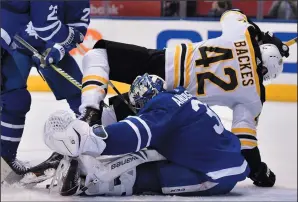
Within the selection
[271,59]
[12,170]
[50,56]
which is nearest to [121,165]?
[12,170]

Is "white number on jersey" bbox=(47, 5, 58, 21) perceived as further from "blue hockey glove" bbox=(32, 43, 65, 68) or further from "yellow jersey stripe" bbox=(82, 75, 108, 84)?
"yellow jersey stripe" bbox=(82, 75, 108, 84)

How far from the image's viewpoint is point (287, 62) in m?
3.26

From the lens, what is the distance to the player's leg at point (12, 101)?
2008 millimetres

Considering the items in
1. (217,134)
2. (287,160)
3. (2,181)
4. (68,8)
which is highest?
(68,8)

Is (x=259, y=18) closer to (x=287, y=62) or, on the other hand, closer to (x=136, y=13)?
(x=287, y=62)

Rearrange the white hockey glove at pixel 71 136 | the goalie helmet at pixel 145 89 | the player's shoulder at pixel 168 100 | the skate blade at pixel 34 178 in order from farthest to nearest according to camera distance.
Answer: the skate blade at pixel 34 178, the goalie helmet at pixel 145 89, the player's shoulder at pixel 168 100, the white hockey glove at pixel 71 136

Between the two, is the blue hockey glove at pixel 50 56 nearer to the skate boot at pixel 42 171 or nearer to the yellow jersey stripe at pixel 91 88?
the yellow jersey stripe at pixel 91 88

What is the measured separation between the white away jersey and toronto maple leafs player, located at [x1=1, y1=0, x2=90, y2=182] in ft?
1.05

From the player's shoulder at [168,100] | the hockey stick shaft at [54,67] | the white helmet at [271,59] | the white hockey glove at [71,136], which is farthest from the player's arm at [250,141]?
the white hockey glove at [71,136]

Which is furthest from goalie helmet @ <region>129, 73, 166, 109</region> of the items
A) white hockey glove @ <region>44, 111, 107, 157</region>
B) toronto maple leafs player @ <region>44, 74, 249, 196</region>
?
white hockey glove @ <region>44, 111, 107, 157</region>

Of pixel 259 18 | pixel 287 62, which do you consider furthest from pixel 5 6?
pixel 287 62

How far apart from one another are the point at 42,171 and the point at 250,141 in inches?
23.8

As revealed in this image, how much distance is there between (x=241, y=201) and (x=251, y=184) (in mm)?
355

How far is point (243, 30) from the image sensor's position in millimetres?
2033
